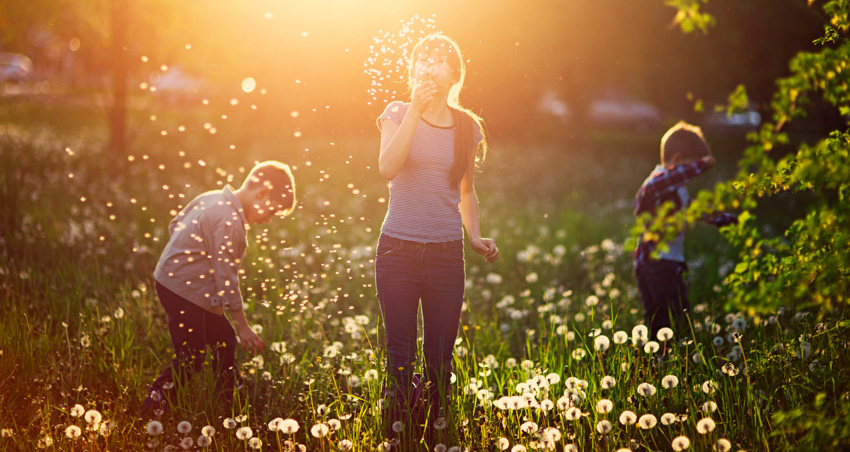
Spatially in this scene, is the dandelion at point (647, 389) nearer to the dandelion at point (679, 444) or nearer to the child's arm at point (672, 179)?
the dandelion at point (679, 444)

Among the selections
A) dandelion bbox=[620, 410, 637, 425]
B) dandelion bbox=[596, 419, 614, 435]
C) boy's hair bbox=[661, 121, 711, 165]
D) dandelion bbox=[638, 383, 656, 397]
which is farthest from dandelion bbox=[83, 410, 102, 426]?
boy's hair bbox=[661, 121, 711, 165]

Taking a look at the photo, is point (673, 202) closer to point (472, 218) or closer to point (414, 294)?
point (472, 218)

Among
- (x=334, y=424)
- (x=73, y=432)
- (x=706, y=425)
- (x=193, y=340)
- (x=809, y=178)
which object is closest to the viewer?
(x=809, y=178)

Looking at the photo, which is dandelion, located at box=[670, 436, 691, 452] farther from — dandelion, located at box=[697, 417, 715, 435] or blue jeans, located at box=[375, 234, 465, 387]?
blue jeans, located at box=[375, 234, 465, 387]

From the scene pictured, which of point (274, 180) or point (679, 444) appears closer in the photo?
point (679, 444)

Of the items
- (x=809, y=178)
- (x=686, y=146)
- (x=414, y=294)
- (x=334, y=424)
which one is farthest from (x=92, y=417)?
(x=686, y=146)

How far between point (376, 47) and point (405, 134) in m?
1.49

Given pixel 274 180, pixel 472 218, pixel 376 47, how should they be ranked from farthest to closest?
pixel 376 47 → pixel 274 180 → pixel 472 218

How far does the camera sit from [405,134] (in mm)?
3012

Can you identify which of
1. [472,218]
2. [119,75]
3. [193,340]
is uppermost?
[119,75]

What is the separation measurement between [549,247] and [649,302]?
3444 mm

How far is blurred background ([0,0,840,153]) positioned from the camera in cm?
571

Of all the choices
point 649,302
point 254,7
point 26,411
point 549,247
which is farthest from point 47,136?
point 649,302

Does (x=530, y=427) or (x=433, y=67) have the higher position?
(x=433, y=67)
